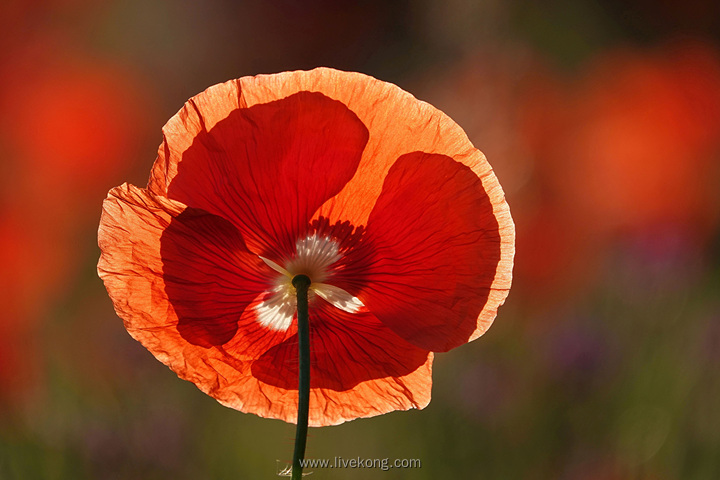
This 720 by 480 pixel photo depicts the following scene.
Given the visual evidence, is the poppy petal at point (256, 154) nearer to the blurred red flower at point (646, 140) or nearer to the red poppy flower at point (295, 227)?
the red poppy flower at point (295, 227)

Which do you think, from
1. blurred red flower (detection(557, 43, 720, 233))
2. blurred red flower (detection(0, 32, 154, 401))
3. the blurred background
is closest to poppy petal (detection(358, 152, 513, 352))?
the blurred background

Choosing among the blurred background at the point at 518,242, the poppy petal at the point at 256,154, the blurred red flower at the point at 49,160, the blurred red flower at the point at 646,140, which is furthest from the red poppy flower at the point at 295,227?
the blurred red flower at the point at 646,140

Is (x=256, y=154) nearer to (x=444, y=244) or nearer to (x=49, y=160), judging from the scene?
(x=444, y=244)

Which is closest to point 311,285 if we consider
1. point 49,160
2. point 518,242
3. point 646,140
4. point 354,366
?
point 354,366

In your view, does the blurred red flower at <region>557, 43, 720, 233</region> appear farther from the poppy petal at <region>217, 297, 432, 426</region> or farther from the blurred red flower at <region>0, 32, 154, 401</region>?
the poppy petal at <region>217, 297, 432, 426</region>

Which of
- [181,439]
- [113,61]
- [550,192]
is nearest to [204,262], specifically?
[181,439]

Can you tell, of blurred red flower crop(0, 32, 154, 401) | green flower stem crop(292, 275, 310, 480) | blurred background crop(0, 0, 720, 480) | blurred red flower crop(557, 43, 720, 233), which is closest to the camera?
green flower stem crop(292, 275, 310, 480)
